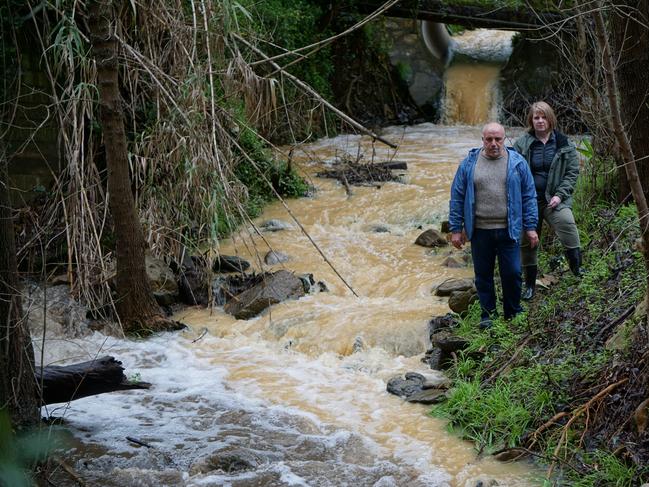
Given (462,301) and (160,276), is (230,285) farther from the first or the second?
(462,301)

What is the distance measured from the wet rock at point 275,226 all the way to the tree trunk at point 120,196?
2.94 meters

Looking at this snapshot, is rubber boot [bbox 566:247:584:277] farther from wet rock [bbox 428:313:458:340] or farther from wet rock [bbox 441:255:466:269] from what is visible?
wet rock [bbox 441:255:466:269]

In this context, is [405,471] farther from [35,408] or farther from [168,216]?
[168,216]

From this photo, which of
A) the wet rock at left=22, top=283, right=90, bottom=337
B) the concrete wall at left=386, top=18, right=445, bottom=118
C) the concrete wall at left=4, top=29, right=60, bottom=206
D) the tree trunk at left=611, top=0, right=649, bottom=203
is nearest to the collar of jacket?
the tree trunk at left=611, top=0, right=649, bottom=203

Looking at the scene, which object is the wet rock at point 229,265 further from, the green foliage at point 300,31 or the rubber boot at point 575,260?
the green foliage at point 300,31

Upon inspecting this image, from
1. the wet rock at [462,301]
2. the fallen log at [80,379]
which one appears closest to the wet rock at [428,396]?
the wet rock at [462,301]

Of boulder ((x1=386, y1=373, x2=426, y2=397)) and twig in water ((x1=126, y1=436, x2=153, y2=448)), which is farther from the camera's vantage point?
boulder ((x1=386, y1=373, x2=426, y2=397))

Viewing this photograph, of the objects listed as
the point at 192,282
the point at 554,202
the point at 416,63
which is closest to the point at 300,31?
the point at 416,63

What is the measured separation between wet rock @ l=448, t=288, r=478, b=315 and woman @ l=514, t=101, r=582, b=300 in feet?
1.77

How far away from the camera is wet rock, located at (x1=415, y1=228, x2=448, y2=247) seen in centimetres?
1051

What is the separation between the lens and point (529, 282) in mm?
7953

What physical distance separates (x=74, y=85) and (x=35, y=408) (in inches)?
203

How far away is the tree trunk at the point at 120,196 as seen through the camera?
795 cm

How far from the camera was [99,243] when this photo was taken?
29.8 feet
